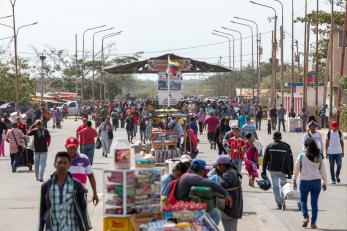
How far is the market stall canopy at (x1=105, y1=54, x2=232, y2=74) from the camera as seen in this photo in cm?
2981

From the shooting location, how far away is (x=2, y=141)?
32469 mm

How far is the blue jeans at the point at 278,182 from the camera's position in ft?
56.6

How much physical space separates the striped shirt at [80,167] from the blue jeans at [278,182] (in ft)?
16.8

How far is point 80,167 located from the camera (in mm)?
12945

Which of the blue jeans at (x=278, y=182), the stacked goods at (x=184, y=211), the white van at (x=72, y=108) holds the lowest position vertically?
the white van at (x=72, y=108)

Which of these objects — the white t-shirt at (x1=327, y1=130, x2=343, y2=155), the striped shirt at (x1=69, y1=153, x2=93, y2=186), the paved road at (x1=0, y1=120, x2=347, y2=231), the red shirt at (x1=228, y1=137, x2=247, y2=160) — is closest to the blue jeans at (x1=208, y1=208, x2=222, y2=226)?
the striped shirt at (x1=69, y1=153, x2=93, y2=186)

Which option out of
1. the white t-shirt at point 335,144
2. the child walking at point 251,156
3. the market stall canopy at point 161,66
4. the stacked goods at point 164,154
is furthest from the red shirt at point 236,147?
the market stall canopy at point 161,66

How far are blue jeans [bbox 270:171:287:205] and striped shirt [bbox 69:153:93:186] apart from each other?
5111 millimetres

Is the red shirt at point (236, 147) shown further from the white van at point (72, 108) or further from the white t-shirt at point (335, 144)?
the white van at point (72, 108)

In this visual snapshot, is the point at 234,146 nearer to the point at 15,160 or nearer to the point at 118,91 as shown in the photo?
the point at 15,160

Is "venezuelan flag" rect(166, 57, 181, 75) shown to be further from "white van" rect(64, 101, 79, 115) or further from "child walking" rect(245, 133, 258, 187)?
"white van" rect(64, 101, 79, 115)

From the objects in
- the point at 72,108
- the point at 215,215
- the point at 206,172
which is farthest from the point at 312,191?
the point at 72,108

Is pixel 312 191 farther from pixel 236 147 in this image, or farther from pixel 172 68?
pixel 172 68

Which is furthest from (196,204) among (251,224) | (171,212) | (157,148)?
(157,148)
